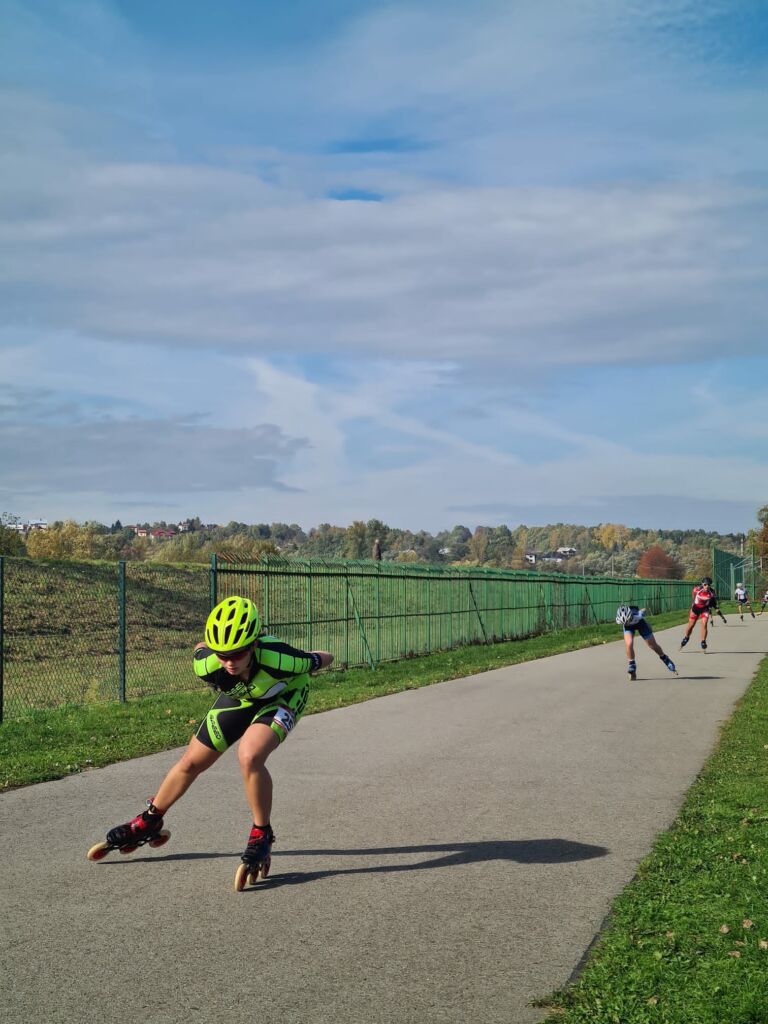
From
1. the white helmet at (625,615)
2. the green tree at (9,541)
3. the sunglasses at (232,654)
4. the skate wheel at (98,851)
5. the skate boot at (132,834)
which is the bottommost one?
the skate wheel at (98,851)

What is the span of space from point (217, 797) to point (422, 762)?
2360mm

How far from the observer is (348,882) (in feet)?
20.6

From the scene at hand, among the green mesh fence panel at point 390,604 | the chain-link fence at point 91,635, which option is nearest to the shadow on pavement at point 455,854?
the chain-link fence at point 91,635

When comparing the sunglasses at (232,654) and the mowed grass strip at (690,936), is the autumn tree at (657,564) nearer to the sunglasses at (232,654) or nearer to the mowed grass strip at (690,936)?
the mowed grass strip at (690,936)

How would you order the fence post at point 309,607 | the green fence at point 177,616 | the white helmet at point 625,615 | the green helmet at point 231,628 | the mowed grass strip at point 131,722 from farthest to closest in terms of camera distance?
the fence post at point 309,607, the white helmet at point 625,615, the green fence at point 177,616, the mowed grass strip at point 131,722, the green helmet at point 231,628

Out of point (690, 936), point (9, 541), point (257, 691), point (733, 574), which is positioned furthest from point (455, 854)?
point (733, 574)

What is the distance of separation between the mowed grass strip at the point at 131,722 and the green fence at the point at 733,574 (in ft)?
222

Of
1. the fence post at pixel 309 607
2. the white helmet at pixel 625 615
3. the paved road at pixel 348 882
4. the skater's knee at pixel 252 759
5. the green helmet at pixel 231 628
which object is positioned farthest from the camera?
the fence post at pixel 309 607

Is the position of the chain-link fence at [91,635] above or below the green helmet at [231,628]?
below

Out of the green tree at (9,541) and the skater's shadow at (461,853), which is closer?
the skater's shadow at (461,853)

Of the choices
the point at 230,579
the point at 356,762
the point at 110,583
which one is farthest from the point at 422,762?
the point at 110,583

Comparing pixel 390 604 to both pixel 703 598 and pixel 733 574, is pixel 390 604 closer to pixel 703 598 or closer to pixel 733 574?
pixel 703 598

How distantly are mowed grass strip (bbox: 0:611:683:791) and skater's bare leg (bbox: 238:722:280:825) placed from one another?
3.81m

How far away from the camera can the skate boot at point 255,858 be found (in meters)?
6.05
